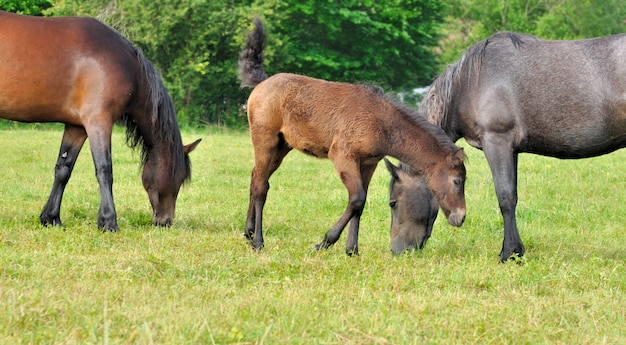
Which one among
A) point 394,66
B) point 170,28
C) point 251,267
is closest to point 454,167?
point 251,267

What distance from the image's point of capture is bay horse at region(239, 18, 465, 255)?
7242mm

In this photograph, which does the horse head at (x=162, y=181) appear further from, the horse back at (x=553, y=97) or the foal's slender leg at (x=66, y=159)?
the horse back at (x=553, y=97)

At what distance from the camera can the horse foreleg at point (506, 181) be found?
24.6 ft

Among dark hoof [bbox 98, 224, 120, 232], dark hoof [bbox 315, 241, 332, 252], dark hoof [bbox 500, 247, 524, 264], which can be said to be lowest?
dark hoof [bbox 98, 224, 120, 232]

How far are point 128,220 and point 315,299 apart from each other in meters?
4.24

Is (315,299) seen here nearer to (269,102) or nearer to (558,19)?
(269,102)

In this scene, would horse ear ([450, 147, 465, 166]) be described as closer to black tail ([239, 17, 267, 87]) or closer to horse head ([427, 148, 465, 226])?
horse head ([427, 148, 465, 226])

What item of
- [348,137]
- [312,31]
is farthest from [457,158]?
[312,31]

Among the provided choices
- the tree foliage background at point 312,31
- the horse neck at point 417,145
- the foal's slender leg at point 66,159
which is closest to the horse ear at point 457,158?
the horse neck at point 417,145

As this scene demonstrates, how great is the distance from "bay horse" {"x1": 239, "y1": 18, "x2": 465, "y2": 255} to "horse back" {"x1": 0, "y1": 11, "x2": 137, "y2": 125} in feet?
5.17

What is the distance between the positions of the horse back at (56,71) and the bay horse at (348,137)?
158 cm

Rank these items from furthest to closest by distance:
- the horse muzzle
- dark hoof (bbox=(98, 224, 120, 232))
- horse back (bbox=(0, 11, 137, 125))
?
dark hoof (bbox=(98, 224, 120, 232)) < horse back (bbox=(0, 11, 137, 125)) < the horse muzzle

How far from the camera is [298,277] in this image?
607cm

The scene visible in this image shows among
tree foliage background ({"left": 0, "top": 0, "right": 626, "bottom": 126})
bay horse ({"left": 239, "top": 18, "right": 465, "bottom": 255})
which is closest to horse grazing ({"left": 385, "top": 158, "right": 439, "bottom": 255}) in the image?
bay horse ({"left": 239, "top": 18, "right": 465, "bottom": 255})
